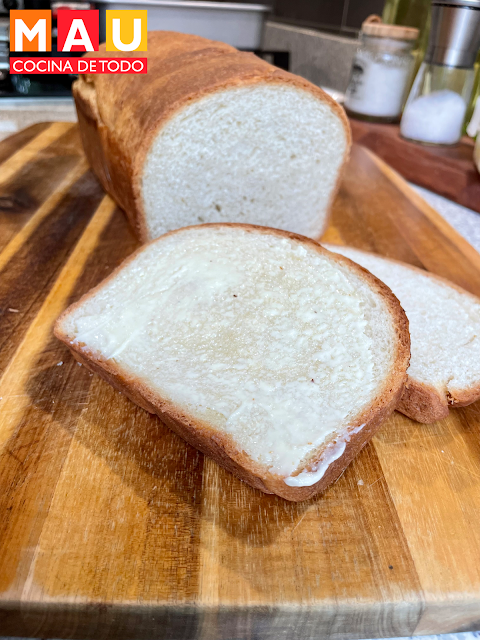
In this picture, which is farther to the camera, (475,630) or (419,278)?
(419,278)

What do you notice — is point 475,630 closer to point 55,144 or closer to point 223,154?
point 223,154

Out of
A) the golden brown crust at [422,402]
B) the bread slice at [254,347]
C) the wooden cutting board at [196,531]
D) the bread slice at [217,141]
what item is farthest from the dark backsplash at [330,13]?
the wooden cutting board at [196,531]

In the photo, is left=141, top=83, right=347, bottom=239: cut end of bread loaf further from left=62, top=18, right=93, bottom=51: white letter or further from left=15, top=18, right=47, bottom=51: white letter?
left=15, top=18, right=47, bottom=51: white letter

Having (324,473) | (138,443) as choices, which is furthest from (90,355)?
(324,473)

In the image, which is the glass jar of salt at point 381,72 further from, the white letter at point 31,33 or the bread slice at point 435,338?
the white letter at point 31,33

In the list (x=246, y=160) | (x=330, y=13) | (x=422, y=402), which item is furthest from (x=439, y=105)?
(x=422, y=402)

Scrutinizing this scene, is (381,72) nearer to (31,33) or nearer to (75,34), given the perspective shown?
(75,34)
